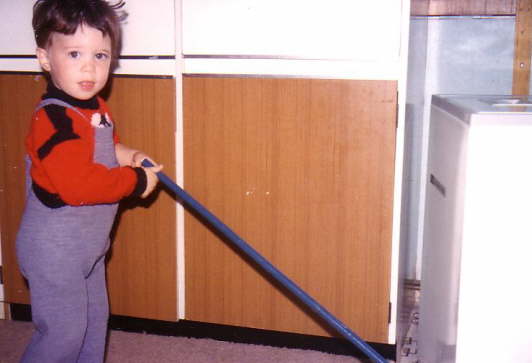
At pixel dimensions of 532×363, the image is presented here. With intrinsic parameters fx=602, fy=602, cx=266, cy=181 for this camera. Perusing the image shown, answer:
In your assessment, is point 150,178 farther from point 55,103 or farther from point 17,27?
point 17,27

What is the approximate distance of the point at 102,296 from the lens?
1.47 meters

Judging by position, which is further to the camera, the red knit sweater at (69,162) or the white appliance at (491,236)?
the red knit sweater at (69,162)

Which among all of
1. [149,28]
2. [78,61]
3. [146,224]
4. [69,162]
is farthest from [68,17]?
[146,224]

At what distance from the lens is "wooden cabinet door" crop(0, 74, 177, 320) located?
1739mm

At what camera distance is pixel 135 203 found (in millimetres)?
1801

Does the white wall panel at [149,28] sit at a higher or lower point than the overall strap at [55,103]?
higher

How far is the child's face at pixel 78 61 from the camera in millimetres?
1287

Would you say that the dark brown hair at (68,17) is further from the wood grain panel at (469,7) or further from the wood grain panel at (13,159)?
the wood grain panel at (469,7)

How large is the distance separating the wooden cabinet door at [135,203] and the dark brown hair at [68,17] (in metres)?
0.39

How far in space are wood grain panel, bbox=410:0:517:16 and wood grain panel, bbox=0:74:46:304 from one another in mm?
1241

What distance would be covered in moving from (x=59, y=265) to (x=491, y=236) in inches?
34.5

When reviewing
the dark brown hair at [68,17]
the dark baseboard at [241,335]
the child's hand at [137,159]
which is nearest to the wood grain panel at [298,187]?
the dark baseboard at [241,335]

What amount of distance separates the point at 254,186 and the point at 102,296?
0.51 m

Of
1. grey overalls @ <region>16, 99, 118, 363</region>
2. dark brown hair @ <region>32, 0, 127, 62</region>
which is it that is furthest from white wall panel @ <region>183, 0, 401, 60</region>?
grey overalls @ <region>16, 99, 118, 363</region>
